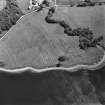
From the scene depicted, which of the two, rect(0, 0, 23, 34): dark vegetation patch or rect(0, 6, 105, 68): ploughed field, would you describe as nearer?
rect(0, 6, 105, 68): ploughed field

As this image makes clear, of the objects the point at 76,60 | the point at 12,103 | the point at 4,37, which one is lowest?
the point at 12,103

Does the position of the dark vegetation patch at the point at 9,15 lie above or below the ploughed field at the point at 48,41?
above

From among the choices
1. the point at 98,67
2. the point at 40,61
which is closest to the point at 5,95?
the point at 40,61

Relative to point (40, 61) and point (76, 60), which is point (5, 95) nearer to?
point (40, 61)

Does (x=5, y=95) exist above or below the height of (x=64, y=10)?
below

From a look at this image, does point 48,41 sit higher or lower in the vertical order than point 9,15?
lower

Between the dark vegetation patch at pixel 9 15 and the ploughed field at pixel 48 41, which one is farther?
the dark vegetation patch at pixel 9 15

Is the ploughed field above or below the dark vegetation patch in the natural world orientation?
below

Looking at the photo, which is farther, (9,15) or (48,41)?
(9,15)
